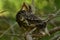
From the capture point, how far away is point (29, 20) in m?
3.02

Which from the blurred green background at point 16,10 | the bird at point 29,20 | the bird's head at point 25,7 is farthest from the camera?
the blurred green background at point 16,10

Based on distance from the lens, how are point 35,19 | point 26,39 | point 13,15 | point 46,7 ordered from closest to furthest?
1. point 26,39
2. point 35,19
3. point 13,15
4. point 46,7

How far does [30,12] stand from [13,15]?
1.62 ft

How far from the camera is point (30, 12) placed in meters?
3.12

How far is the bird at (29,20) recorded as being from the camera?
113 inches

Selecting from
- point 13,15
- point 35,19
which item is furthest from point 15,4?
point 35,19

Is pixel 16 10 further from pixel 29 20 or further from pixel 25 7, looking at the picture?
pixel 29 20

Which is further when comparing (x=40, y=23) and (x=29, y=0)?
(x=29, y=0)

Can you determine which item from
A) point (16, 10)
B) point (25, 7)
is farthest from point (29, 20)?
point (16, 10)

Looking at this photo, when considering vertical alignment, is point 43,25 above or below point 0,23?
below

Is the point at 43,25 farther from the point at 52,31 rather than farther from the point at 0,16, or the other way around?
the point at 0,16

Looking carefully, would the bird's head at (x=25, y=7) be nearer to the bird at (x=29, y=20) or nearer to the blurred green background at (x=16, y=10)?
the bird at (x=29, y=20)

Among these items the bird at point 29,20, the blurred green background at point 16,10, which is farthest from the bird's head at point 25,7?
the blurred green background at point 16,10

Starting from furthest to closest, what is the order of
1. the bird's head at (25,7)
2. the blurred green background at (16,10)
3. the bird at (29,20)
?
1. the blurred green background at (16,10)
2. the bird's head at (25,7)
3. the bird at (29,20)
